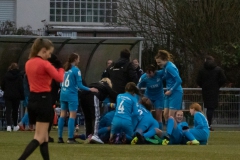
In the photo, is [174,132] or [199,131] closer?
[199,131]

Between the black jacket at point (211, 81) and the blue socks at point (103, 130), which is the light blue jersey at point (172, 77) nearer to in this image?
the blue socks at point (103, 130)

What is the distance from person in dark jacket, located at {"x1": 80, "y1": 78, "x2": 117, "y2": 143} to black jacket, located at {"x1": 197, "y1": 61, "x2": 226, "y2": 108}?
5901 millimetres

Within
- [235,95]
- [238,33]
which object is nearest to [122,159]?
[235,95]

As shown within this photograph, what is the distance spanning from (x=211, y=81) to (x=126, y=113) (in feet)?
21.8

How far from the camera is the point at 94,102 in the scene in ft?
60.5

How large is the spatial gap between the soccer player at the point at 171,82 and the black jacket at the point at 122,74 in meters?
1.51

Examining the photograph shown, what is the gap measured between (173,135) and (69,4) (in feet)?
99.5

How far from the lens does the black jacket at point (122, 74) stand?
20.4 m

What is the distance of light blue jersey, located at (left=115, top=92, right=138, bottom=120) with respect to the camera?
18.0 metres

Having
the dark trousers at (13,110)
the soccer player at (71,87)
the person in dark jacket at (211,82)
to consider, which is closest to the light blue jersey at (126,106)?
the soccer player at (71,87)

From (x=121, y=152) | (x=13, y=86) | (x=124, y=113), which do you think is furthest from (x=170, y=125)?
(x=13, y=86)

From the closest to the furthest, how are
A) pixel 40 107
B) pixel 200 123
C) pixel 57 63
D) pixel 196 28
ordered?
pixel 40 107, pixel 57 63, pixel 200 123, pixel 196 28

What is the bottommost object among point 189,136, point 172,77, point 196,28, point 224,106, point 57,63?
point 189,136

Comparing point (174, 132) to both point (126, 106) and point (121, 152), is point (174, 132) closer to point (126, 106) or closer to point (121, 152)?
point (126, 106)
